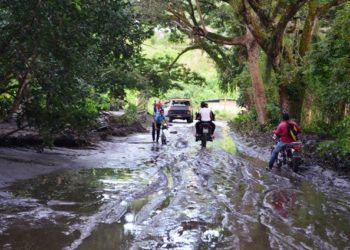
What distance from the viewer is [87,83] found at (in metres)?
13.2

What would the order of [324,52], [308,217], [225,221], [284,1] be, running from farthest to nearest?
[284,1]
[324,52]
[308,217]
[225,221]

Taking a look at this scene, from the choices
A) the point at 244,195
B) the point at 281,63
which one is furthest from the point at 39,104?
the point at 281,63

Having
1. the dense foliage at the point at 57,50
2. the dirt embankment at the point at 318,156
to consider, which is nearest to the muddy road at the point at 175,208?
the dirt embankment at the point at 318,156

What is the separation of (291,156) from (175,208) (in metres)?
6.40

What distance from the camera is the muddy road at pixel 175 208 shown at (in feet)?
20.3

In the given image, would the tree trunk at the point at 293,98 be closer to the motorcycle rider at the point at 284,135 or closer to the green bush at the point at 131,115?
the motorcycle rider at the point at 284,135

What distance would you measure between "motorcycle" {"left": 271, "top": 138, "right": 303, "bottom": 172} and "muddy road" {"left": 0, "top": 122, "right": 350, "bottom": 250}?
0.25 meters

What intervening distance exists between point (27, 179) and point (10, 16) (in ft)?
11.7

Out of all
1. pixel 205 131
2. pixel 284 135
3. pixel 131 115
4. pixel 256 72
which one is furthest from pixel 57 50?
pixel 131 115

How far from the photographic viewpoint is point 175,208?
8.05 meters

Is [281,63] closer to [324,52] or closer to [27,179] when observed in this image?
[324,52]

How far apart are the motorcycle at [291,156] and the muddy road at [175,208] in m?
0.25

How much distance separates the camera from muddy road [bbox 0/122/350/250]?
620cm

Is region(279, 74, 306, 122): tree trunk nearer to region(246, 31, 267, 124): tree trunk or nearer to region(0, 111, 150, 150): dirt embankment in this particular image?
region(246, 31, 267, 124): tree trunk
